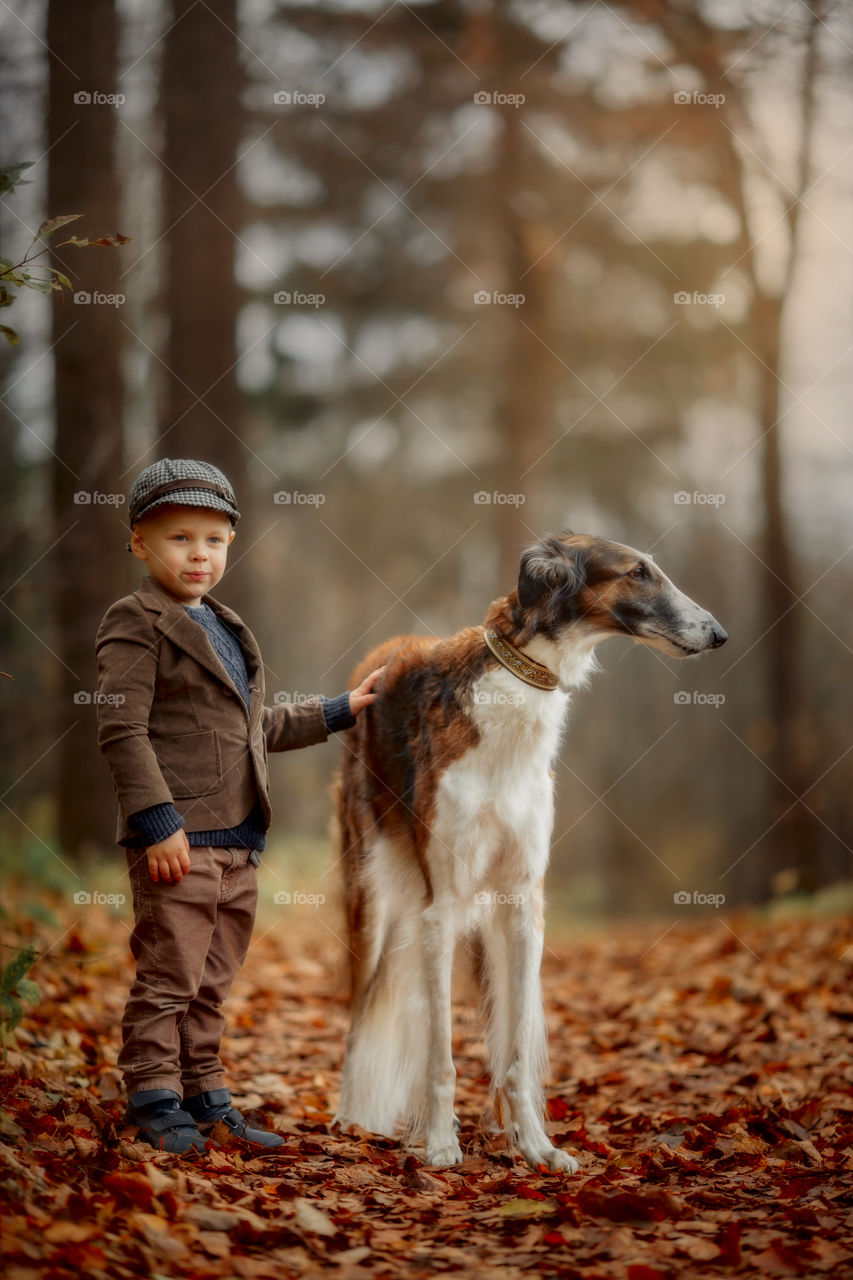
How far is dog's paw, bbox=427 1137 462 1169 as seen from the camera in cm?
339

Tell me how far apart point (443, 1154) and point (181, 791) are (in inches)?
58.2

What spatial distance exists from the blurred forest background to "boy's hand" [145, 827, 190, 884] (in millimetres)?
3972

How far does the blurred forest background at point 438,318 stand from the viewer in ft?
25.2

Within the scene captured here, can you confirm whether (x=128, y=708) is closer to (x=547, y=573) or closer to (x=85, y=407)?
(x=547, y=573)

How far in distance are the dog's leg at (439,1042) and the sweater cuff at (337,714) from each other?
742mm

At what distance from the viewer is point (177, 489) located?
10.8ft

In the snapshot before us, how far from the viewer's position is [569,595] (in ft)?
11.6

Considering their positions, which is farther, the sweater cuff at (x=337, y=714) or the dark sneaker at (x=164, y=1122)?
the sweater cuff at (x=337, y=714)

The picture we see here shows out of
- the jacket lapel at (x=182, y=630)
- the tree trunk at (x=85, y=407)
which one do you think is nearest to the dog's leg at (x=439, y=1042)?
the jacket lapel at (x=182, y=630)

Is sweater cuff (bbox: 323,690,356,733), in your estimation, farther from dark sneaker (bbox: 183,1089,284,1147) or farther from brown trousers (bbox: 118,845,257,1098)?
dark sneaker (bbox: 183,1089,284,1147)

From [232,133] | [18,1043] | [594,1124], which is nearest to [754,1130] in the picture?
[594,1124]

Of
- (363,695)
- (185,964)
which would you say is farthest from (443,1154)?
(363,695)

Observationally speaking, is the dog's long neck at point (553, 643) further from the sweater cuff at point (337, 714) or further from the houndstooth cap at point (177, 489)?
the houndstooth cap at point (177, 489)

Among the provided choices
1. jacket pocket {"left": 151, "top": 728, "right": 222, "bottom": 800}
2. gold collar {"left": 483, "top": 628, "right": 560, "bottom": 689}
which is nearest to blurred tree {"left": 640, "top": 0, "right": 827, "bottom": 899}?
gold collar {"left": 483, "top": 628, "right": 560, "bottom": 689}
